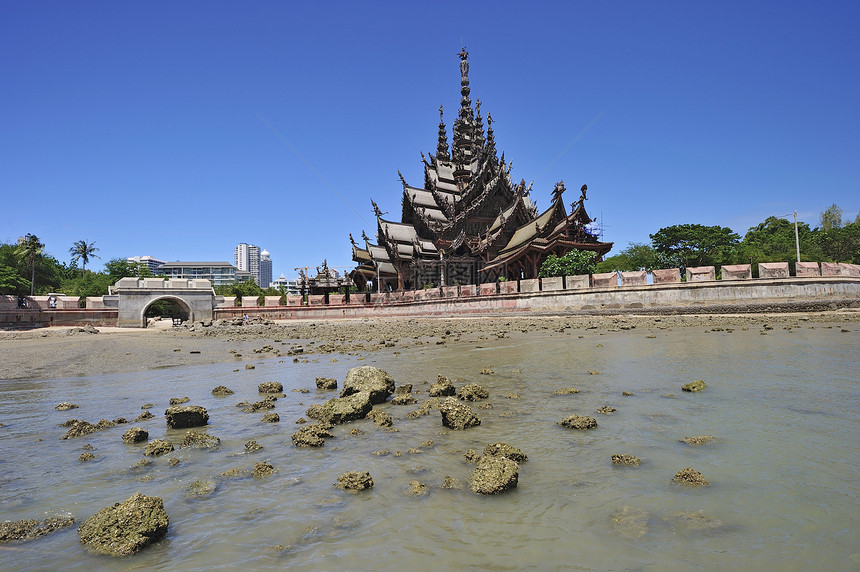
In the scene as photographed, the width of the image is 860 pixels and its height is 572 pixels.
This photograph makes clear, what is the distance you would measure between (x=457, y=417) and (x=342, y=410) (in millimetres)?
1664

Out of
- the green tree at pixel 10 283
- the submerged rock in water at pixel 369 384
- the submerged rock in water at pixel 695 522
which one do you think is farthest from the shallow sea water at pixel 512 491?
the green tree at pixel 10 283

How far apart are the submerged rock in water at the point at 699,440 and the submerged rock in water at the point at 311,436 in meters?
3.80

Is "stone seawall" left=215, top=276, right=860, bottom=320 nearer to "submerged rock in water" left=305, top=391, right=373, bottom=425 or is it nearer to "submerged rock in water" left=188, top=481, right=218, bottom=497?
"submerged rock in water" left=305, top=391, right=373, bottom=425

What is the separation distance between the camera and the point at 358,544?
2859 millimetres

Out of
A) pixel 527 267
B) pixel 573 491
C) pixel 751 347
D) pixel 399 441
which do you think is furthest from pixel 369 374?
pixel 527 267

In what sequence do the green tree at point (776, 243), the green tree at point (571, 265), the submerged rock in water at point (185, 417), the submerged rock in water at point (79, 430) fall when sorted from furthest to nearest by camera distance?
the green tree at point (776, 243) < the green tree at point (571, 265) < the submerged rock in water at point (185, 417) < the submerged rock in water at point (79, 430)

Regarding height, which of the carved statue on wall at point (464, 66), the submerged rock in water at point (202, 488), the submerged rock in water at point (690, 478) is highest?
the carved statue on wall at point (464, 66)

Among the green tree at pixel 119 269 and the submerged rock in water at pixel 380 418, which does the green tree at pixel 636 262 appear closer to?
the submerged rock in water at pixel 380 418

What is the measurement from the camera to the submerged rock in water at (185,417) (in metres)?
5.99

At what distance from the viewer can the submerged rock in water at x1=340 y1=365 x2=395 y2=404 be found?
7074 millimetres

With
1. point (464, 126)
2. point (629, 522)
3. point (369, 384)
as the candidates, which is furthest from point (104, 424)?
point (464, 126)

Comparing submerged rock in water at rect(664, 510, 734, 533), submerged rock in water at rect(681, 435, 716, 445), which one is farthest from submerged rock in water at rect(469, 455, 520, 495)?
submerged rock in water at rect(681, 435, 716, 445)

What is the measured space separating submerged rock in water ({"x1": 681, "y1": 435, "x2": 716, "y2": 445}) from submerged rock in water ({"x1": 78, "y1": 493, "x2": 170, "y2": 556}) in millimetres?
4567

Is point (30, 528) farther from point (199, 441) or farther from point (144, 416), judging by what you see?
point (144, 416)
